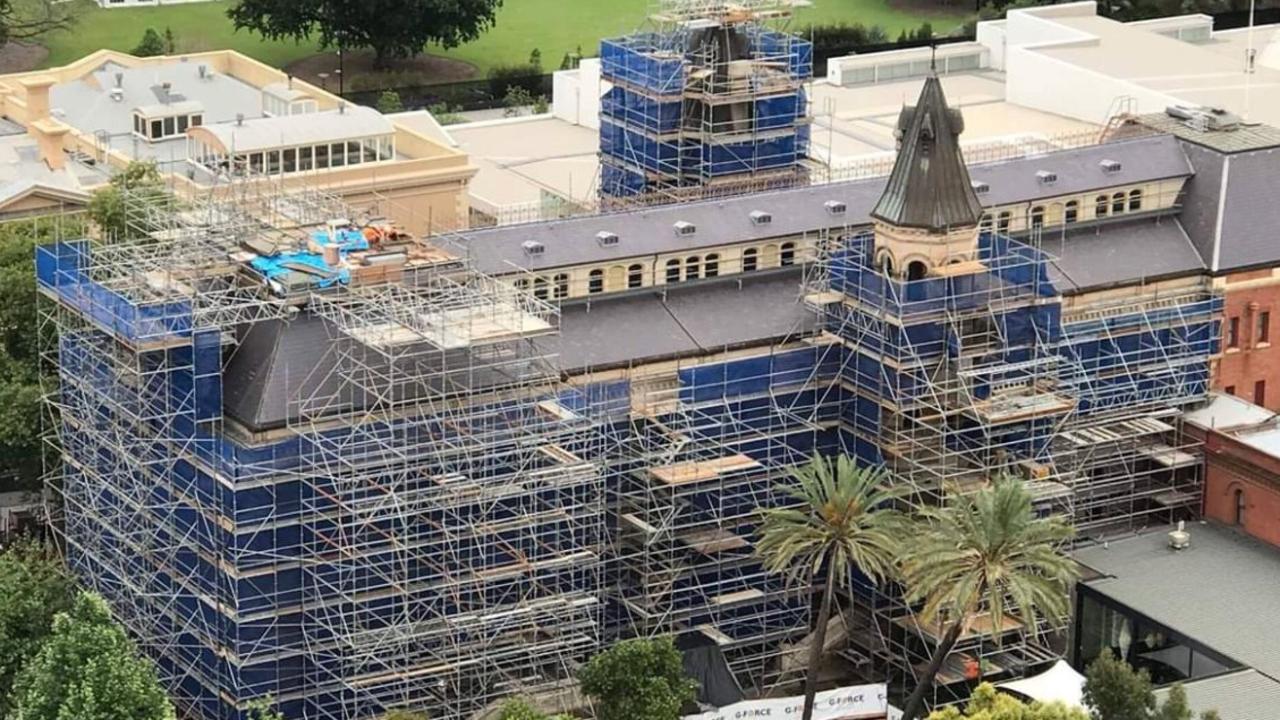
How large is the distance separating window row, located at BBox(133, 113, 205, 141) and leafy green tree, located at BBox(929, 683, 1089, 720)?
5589 centimetres

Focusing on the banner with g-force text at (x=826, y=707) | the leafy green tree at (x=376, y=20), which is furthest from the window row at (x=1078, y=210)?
the leafy green tree at (x=376, y=20)

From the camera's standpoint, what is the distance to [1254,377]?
4811 inches

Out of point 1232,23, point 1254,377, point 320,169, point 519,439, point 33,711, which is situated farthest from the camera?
point 1232,23

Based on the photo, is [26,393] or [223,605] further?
[26,393]

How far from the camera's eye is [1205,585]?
10819 centimetres

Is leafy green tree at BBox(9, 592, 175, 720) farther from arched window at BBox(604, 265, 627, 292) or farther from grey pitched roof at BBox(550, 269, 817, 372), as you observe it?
arched window at BBox(604, 265, 627, 292)

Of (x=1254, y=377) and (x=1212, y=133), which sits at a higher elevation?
(x=1212, y=133)

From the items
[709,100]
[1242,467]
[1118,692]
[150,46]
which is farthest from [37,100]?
[1118,692]

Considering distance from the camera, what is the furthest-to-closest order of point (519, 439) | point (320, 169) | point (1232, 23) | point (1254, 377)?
point (1232, 23)
point (320, 169)
point (1254, 377)
point (519, 439)

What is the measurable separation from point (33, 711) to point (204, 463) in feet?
32.0

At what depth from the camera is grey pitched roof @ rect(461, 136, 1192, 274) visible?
356 feet

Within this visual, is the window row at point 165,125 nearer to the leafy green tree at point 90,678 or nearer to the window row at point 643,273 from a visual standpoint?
the window row at point 643,273

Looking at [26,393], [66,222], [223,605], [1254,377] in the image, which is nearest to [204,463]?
[223,605]

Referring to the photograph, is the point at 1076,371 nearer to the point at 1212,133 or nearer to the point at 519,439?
the point at 1212,133
